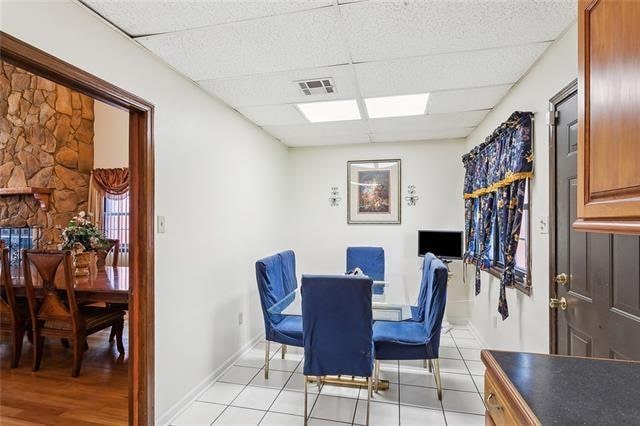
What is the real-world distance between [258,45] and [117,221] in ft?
12.7

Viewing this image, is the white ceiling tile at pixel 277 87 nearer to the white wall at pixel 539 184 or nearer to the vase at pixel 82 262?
the white wall at pixel 539 184

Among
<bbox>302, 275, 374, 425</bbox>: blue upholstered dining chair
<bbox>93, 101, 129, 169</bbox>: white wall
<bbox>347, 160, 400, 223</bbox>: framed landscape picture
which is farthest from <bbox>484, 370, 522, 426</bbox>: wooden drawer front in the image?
<bbox>93, 101, 129, 169</bbox>: white wall

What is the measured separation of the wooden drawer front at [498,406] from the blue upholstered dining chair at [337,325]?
2.86 ft

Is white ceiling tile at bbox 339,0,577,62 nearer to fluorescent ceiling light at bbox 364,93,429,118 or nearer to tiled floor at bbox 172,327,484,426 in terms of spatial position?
fluorescent ceiling light at bbox 364,93,429,118

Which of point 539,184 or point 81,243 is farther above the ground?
point 539,184

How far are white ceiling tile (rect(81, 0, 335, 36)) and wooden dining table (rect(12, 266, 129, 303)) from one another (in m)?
1.94

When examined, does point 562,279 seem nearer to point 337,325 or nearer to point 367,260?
point 337,325

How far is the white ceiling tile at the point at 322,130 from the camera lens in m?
3.45

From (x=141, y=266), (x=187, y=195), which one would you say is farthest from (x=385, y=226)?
(x=141, y=266)

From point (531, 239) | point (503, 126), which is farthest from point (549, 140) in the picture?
point (531, 239)

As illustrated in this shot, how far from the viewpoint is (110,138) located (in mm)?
4609

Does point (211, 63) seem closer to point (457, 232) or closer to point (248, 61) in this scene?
point (248, 61)

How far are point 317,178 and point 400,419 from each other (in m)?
3.08

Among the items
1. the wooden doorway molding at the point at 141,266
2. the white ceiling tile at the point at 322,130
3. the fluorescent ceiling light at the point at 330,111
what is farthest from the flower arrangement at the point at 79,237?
the fluorescent ceiling light at the point at 330,111
